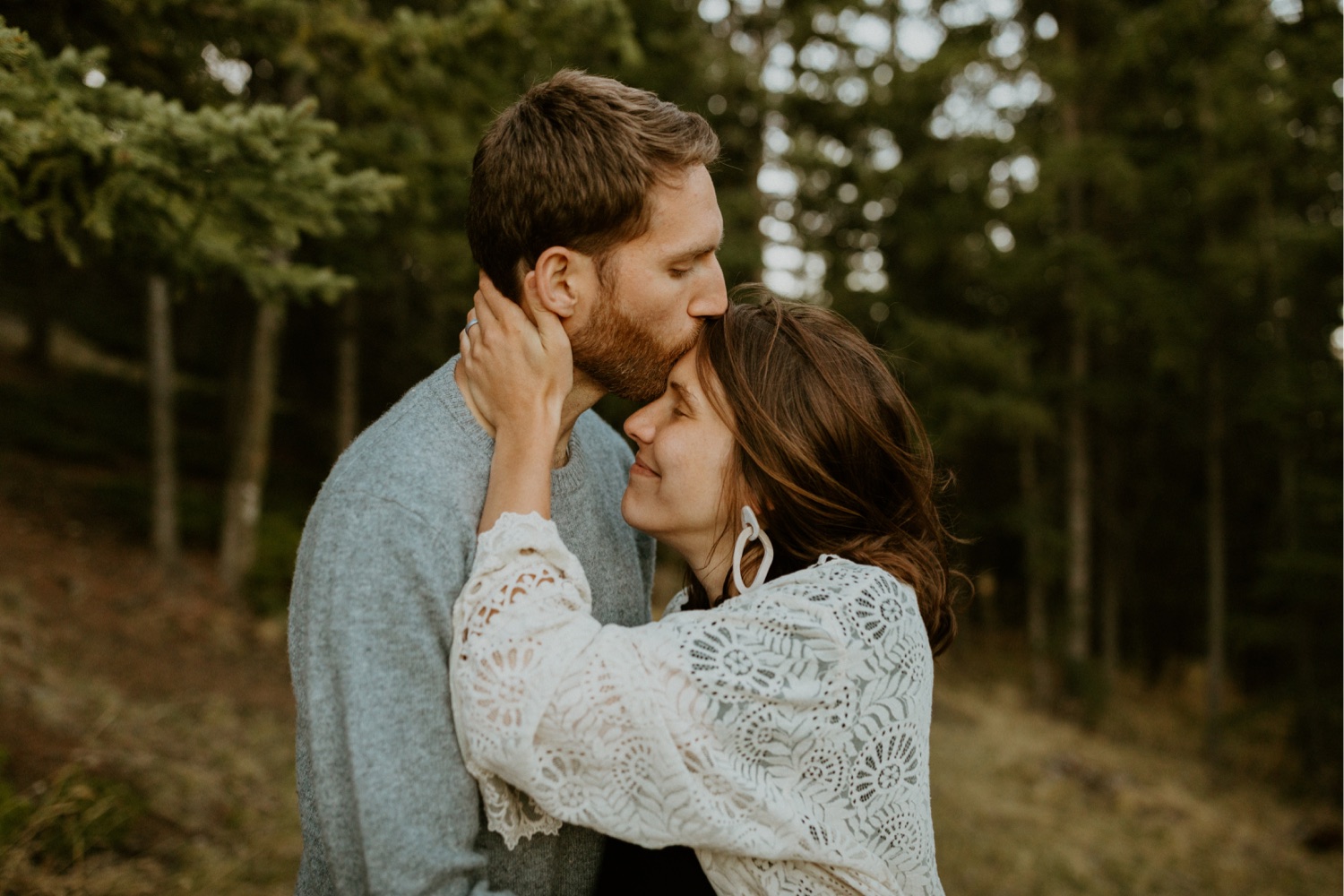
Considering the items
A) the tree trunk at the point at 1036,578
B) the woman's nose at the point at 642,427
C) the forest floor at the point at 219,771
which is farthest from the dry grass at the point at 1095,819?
the woman's nose at the point at 642,427

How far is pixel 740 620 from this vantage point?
182 cm

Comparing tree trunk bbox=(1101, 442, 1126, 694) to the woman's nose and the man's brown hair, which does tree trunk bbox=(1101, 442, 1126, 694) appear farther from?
the man's brown hair

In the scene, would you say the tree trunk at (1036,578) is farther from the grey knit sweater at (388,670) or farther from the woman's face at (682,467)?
the grey knit sweater at (388,670)

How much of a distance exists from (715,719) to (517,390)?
77 cm

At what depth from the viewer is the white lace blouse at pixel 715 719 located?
1641 millimetres

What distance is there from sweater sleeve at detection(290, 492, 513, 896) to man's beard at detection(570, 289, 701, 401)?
0.60 m

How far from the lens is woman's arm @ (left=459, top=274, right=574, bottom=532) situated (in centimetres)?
187

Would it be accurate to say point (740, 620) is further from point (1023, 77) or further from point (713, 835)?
point (1023, 77)

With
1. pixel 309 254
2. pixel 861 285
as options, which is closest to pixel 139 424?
pixel 309 254

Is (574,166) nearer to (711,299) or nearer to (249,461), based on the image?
(711,299)

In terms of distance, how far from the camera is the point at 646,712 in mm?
1637

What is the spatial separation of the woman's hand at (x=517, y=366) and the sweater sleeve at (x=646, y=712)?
260 mm

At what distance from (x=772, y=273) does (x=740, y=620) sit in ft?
33.7

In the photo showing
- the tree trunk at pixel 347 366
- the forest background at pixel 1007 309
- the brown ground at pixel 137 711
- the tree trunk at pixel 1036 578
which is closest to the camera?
the brown ground at pixel 137 711
